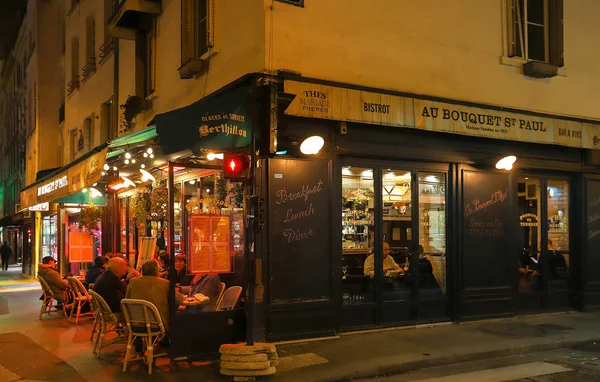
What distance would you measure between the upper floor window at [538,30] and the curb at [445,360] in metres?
5.97

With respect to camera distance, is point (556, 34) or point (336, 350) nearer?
point (336, 350)

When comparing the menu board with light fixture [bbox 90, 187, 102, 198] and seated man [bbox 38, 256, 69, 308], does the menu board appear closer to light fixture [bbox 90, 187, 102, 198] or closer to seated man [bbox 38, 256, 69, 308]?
seated man [bbox 38, 256, 69, 308]

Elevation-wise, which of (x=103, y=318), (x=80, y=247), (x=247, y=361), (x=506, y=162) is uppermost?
(x=506, y=162)

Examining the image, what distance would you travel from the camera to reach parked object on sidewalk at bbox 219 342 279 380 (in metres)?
6.85

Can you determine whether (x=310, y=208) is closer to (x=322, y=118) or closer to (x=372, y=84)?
(x=322, y=118)

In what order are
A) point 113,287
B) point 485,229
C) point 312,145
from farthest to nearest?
point 485,229 → point 312,145 → point 113,287

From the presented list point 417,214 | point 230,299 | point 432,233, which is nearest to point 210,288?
point 230,299

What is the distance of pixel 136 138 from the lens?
9.45 m

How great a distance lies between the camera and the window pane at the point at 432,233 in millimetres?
10508

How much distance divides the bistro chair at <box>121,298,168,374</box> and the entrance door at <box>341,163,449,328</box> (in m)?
3.38

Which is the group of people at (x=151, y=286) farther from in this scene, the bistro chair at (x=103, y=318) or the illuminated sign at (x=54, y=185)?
the illuminated sign at (x=54, y=185)

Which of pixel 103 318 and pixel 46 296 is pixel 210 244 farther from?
pixel 46 296

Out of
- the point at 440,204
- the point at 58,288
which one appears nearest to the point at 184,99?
the point at 58,288

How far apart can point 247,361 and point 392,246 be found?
4.31 metres
